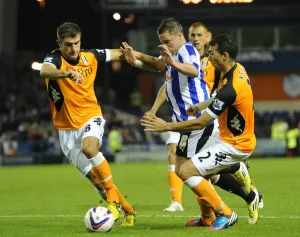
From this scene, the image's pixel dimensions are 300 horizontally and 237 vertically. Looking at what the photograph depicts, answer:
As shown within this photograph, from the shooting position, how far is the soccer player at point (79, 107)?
35.1 feet

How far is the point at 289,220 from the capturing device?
1098 cm

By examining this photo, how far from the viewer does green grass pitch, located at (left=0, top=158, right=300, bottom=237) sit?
33.0 feet

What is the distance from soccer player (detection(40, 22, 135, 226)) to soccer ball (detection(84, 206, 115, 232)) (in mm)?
674

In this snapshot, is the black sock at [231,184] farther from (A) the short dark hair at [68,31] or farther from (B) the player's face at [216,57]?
(A) the short dark hair at [68,31]

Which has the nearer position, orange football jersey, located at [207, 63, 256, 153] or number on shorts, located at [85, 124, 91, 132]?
orange football jersey, located at [207, 63, 256, 153]

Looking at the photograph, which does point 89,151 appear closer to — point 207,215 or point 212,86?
point 207,215

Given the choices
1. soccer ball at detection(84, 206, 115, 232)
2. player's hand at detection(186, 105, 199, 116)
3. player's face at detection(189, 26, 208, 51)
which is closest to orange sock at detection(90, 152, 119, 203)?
soccer ball at detection(84, 206, 115, 232)

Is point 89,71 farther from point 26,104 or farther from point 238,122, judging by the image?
point 26,104

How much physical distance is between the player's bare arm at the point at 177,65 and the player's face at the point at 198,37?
2.62 m

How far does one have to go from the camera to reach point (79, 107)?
11.1 meters

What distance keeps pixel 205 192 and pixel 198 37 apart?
356 cm

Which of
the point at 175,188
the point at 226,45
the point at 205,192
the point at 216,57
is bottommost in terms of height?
the point at 175,188

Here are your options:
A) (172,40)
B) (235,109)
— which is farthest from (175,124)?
(172,40)

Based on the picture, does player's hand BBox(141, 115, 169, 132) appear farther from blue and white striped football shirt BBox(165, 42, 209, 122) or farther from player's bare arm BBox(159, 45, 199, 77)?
blue and white striped football shirt BBox(165, 42, 209, 122)
